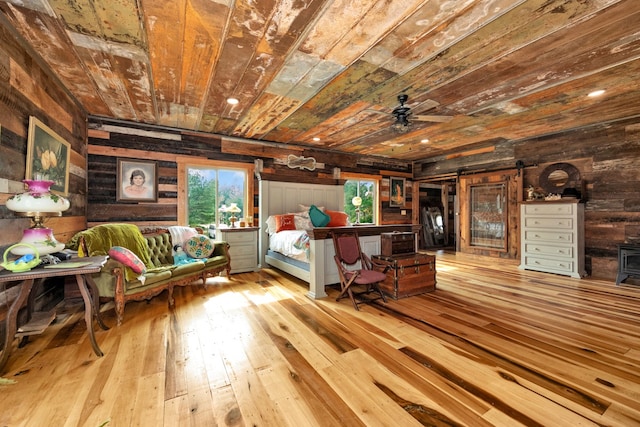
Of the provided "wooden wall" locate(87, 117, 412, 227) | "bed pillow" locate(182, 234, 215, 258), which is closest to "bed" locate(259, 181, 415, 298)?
"wooden wall" locate(87, 117, 412, 227)

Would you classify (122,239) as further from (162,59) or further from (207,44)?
(207,44)

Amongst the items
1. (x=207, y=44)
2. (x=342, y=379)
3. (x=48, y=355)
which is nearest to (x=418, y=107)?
(x=207, y=44)

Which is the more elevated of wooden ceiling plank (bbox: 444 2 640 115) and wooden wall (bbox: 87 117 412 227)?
wooden ceiling plank (bbox: 444 2 640 115)

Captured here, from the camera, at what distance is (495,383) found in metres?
1.82

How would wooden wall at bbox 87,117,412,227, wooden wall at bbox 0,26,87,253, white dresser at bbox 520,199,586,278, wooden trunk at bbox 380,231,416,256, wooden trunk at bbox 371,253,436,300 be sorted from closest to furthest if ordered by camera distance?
1. wooden wall at bbox 0,26,87,253
2. wooden trunk at bbox 371,253,436,300
3. wooden trunk at bbox 380,231,416,256
4. wooden wall at bbox 87,117,412,227
5. white dresser at bbox 520,199,586,278

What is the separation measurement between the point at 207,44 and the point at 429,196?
7.87 metres

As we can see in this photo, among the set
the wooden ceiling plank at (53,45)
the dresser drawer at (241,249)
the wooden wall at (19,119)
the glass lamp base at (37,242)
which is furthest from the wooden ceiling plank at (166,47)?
the dresser drawer at (241,249)

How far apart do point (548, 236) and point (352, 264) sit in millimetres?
4138

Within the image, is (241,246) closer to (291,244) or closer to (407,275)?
(291,244)

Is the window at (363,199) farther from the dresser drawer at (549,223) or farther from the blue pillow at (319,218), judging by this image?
the dresser drawer at (549,223)

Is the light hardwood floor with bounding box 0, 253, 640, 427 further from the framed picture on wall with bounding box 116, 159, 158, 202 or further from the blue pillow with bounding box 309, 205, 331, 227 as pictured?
the framed picture on wall with bounding box 116, 159, 158, 202

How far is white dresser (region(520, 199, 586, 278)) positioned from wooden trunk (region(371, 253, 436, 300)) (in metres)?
2.82

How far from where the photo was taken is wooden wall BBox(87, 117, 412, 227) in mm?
4344

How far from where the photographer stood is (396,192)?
24.9ft
